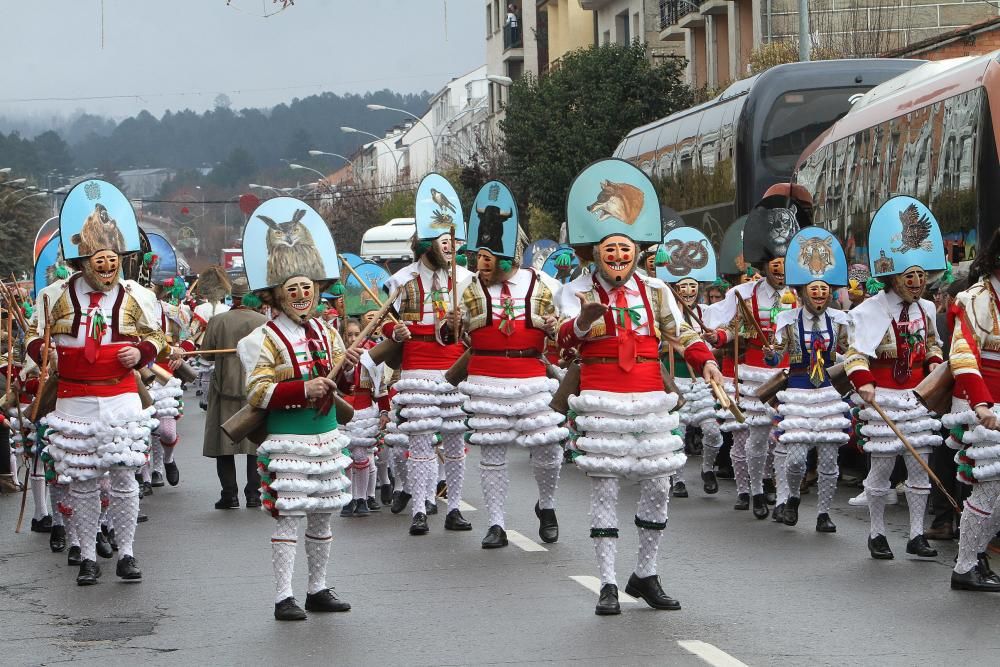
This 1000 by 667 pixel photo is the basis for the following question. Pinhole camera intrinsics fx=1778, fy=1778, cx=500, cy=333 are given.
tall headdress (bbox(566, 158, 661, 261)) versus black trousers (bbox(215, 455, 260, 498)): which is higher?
tall headdress (bbox(566, 158, 661, 261))

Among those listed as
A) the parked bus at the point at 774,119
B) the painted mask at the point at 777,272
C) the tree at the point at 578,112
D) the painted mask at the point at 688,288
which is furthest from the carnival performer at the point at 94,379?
the tree at the point at 578,112

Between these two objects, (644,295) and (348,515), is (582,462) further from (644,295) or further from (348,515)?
(348,515)

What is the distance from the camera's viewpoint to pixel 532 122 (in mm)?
50938

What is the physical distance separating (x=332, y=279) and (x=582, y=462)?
1.59 meters

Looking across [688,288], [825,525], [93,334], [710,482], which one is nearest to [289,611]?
[93,334]

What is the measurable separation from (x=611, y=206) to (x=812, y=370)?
319cm

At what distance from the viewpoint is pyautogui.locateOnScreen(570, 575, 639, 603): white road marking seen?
9156mm

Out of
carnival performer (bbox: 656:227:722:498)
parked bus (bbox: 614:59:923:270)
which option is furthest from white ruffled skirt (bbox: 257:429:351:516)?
parked bus (bbox: 614:59:923:270)

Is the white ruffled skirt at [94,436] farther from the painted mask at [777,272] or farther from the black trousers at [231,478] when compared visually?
the painted mask at [777,272]

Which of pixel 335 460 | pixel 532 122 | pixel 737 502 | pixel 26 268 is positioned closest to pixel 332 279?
pixel 335 460

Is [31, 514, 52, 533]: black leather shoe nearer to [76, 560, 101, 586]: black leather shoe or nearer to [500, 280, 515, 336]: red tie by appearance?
[76, 560, 101, 586]: black leather shoe

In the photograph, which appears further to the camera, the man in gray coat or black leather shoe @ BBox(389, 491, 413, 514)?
the man in gray coat

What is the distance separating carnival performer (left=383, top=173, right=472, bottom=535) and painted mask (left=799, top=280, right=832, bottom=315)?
2.35m

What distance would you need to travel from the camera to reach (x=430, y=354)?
12375 millimetres
